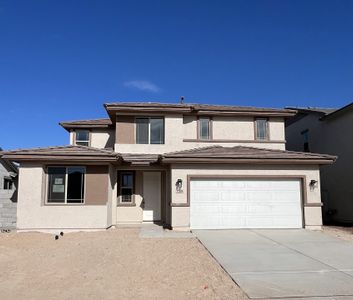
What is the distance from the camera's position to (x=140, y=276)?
8.31 metres

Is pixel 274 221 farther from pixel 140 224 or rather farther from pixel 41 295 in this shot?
pixel 41 295

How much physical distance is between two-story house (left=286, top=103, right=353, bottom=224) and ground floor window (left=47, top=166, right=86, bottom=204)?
1367 centimetres

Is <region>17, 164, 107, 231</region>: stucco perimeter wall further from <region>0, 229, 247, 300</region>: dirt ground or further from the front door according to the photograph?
the front door

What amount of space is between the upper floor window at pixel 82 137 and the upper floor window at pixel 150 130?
410 centimetres

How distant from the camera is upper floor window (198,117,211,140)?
66.3ft

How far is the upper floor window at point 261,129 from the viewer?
20.6 m

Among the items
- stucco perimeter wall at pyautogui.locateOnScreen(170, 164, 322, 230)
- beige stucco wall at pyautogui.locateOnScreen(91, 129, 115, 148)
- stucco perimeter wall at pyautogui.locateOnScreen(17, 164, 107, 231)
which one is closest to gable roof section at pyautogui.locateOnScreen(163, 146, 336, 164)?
stucco perimeter wall at pyautogui.locateOnScreen(170, 164, 322, 230)

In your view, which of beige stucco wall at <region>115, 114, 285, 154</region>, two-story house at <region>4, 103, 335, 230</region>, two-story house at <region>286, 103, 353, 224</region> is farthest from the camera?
two-story house at <region>286, 103, 353, 224</region>

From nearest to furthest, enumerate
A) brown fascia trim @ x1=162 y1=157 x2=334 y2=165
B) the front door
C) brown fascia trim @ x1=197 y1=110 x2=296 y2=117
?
brown fascia trim @ x1=162 y1=157 x2=334 y2=165 < the front door < brown fascia trim @ x1=197 y1=110 x2=296 y2=117

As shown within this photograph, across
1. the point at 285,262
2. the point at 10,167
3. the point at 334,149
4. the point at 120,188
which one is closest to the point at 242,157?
the point at 120,188

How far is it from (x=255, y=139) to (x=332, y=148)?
477 cm

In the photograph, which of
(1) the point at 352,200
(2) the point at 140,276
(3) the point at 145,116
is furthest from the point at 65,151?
(1) the point at 352,200

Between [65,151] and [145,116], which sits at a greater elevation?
[145,116]

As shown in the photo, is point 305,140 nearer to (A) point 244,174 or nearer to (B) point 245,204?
(A) point 244,174
